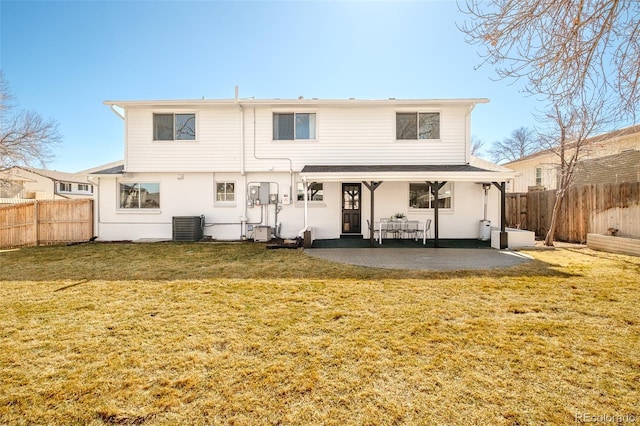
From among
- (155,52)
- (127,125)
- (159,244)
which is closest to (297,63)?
(155,52)

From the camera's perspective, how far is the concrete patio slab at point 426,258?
277 inches

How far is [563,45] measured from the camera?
12.5ft

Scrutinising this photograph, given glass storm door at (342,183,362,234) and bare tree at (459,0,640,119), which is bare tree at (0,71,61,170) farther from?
bare tree at (459,0,640,119)

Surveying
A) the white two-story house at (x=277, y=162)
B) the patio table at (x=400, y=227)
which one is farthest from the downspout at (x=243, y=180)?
the patio table at (x=400, y=227)

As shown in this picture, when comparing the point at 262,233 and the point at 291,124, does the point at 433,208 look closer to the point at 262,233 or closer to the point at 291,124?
the point at 291,124

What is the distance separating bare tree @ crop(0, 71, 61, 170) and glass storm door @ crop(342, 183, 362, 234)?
17.5 metres

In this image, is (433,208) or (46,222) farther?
(433,208)

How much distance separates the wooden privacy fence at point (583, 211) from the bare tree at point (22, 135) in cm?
2472

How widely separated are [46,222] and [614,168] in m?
Result: 26.4

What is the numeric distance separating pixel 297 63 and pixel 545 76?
30.8 feet

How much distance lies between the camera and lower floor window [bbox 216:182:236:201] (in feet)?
38.2

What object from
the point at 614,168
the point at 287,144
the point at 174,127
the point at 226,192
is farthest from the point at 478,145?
the point at 174,127

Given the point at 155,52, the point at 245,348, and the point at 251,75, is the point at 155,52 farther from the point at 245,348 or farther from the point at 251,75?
the point at 245,348

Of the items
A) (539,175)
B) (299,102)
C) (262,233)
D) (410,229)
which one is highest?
(299,102)
